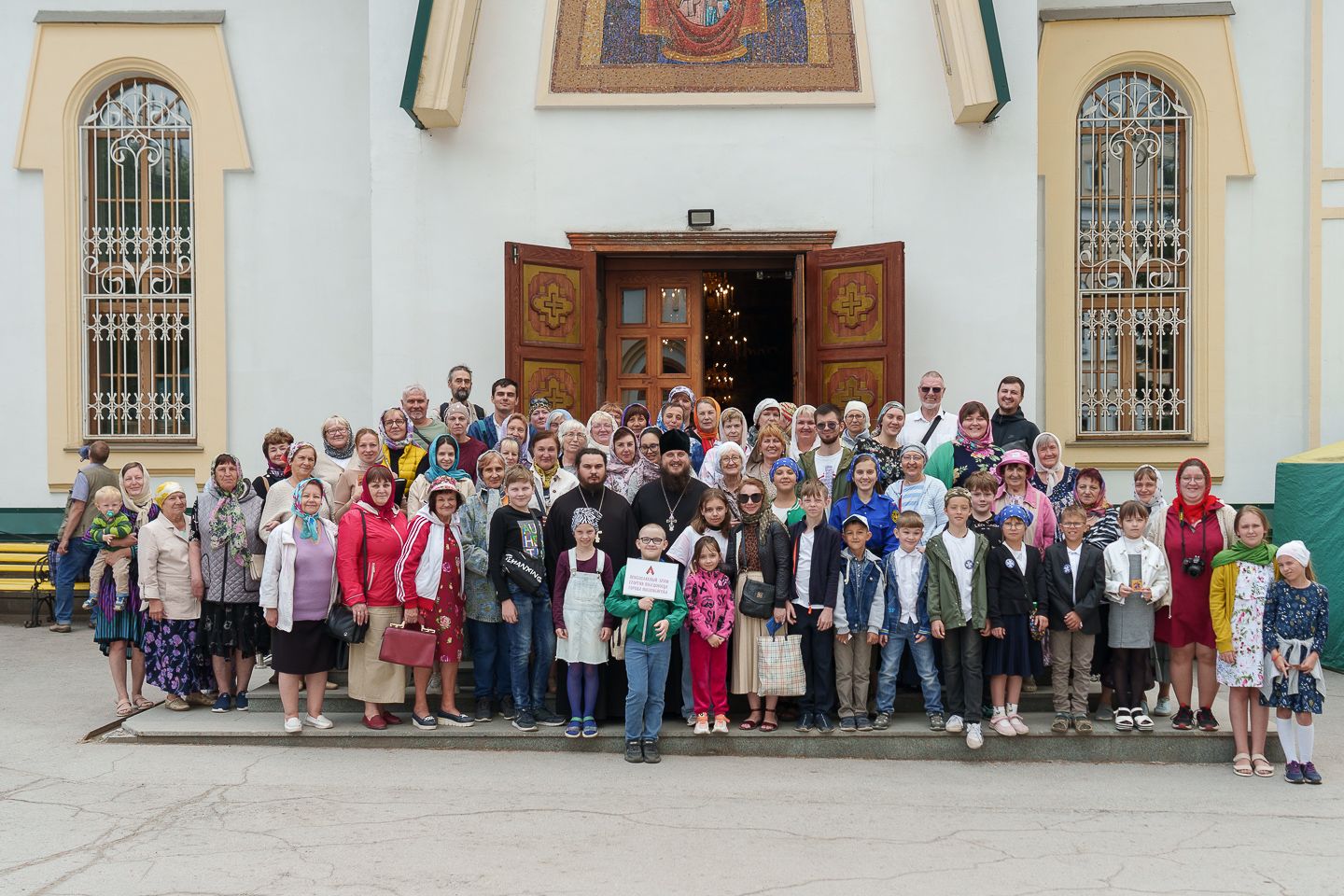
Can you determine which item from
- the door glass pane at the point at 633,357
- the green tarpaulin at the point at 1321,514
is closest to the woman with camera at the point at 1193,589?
the green tarpaulin at the point at 1321,514

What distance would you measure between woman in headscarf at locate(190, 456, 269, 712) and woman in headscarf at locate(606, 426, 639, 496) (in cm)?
195

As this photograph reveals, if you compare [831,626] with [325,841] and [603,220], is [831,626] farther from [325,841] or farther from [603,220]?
[603,220]

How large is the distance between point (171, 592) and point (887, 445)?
5.06 m

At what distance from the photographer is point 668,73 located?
37.8 feet

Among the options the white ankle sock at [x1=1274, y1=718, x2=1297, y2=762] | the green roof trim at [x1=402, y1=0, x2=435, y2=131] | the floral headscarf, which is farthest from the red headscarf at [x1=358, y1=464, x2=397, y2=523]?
the white ankle sock at [x1=1274, y1=718, x2=1297, y2=762]

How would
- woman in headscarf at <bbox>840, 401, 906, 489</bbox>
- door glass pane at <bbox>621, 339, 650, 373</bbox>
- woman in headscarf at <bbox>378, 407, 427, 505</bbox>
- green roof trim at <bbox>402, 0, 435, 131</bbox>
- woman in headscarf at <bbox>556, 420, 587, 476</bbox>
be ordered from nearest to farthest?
woman in headscarf at <bbox>840, 401, 906, 489</bbox>
woman in headscarf at <bbox>556, 420, 587, 476</bbox>
woman in headscarf at <bbox>378, 407, 427, 505</bbox>
green roof trim at <bbox>402, 0, 435, 131</bbox>
door glass pane at <bbox>621, 339, 650, 373</bbox>

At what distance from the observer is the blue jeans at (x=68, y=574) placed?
480 inches

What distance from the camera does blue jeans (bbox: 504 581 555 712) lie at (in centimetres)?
780

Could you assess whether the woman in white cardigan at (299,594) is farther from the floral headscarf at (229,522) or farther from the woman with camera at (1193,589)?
the woman with camera at (1193,589)

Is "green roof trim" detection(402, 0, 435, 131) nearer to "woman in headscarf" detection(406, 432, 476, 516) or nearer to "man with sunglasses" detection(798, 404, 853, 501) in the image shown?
"woman in headscarf" detection(406, 432, 476, 516)

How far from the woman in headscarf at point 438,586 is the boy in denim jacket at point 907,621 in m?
2.72

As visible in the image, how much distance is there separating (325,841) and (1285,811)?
5.03 m

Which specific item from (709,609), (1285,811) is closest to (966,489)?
(709,609)

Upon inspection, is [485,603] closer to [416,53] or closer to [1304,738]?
[1304,738]
